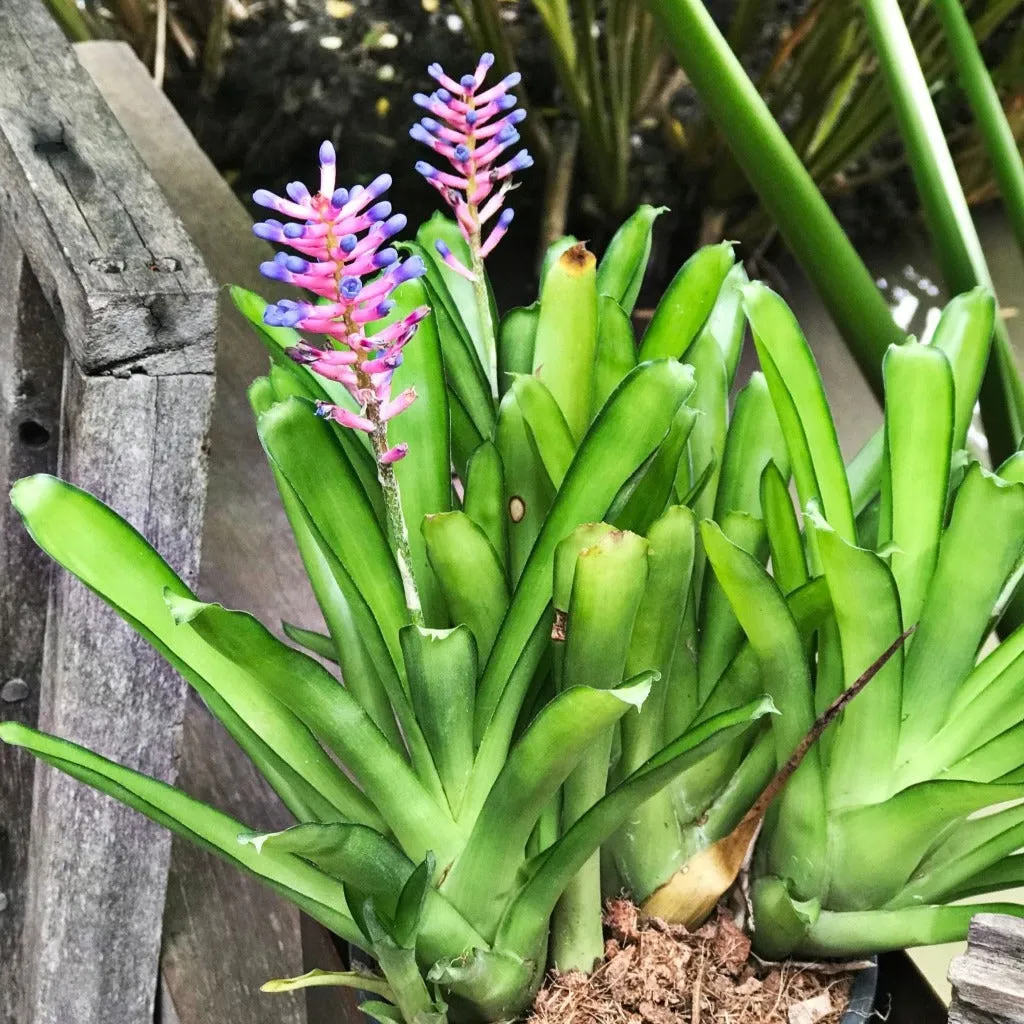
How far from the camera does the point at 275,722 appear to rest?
526 mm

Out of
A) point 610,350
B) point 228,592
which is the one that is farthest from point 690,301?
point 228,592

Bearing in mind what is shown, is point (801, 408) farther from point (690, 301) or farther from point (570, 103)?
point (570, 103)

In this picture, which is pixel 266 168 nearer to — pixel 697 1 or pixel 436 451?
pixel 697 1

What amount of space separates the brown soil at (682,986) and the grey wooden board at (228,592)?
152 mm

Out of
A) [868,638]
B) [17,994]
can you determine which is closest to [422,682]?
[868,638]

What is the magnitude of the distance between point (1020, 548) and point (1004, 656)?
5cm

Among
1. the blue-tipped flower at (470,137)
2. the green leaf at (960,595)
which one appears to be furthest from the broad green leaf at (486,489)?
the green leaf at (960,595)

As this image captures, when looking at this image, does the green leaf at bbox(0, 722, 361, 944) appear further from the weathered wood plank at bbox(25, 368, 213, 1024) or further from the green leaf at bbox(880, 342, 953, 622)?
the green leaf at bbox(880, 342, 953, 622)

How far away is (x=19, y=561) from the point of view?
70cm

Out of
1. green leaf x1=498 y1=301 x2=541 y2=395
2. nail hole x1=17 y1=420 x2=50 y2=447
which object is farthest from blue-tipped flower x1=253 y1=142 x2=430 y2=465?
nail hole x1=17 y1=420 x2=50 y2=447

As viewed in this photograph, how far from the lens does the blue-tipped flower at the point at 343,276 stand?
0.41m

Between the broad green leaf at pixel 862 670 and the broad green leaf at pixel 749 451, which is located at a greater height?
the broad green leaf at pixel 749 451

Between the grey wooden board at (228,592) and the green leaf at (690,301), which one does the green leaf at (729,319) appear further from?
the grey wooden board at (228,592)

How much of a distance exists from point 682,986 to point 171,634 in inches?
11.7
